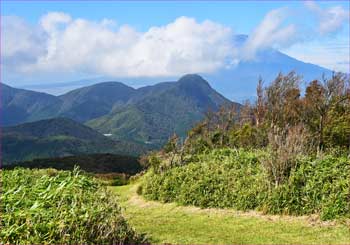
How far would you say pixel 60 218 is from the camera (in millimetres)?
7684

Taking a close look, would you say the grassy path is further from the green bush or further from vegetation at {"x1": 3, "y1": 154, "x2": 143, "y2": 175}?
vegetation at {"x1": 3, "y1": 154, "x2": 143, "y2": 175}

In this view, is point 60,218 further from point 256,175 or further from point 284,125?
point 284,125

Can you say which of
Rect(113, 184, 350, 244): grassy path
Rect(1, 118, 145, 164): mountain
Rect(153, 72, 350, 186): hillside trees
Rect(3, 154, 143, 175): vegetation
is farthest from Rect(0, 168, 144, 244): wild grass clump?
Rect(1, 118, 145, 164): mountain

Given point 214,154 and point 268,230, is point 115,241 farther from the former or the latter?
point 214,154

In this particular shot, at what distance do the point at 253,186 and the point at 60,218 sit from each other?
8.30 metres

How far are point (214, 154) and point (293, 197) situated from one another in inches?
225

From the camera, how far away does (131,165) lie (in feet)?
166

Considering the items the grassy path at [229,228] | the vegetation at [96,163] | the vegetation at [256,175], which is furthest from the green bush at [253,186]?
the vegetation at [96,163]

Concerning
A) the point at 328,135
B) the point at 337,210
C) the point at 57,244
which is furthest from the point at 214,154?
the point at 328,135

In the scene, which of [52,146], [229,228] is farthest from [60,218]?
[52,146]

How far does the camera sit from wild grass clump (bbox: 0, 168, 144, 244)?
7.38m

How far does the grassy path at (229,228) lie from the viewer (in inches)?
436

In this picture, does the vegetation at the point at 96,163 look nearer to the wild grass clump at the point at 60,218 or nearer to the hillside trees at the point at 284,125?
the hillside trees at the point at 284,125

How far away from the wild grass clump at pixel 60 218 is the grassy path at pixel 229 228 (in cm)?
257
